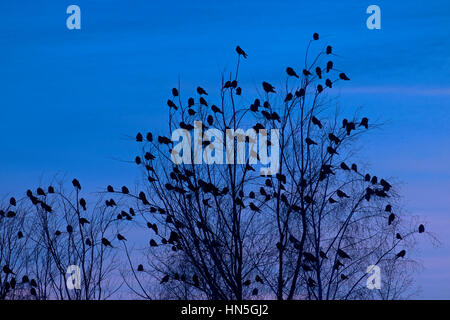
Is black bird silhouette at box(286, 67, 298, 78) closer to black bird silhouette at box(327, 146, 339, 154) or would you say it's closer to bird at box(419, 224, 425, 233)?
black bird silhouette at box(327, 146, 339, 154)

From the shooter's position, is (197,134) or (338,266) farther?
(338,266)

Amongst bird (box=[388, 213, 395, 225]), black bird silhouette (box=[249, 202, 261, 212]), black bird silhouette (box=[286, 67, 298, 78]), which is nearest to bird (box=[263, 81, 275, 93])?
black bird silhouette (box=[286, 67, 298, 78])

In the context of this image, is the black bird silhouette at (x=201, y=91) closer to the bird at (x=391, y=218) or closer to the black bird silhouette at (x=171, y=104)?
the black bird silhouette at (x=171, y=104)

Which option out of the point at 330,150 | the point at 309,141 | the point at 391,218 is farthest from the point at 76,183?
the point at 391,218

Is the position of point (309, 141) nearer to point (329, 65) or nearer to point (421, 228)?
point (329, 65)

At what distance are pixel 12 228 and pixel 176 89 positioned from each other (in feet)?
18.4

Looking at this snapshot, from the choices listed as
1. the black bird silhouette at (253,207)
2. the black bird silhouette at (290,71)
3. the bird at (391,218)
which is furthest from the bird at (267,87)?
the bird at (391,218)

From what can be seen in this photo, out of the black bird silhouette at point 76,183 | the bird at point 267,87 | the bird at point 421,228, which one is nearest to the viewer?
the bird at point 267,87

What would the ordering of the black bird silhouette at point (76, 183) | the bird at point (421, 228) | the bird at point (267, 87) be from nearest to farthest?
1. the bird at point (267, 87)
2. the bird at point (421, 228)
3. the black bird silhouette at point (76, 183)

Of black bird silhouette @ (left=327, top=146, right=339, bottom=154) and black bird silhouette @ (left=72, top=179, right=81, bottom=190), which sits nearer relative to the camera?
black bird silhouette @ (left=327, top=146, right=339, bottom=154)
